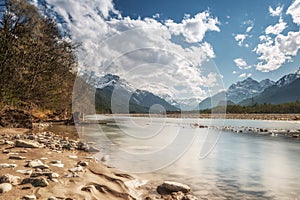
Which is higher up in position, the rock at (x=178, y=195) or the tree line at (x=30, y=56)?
the tree line at (x=30, y=56)

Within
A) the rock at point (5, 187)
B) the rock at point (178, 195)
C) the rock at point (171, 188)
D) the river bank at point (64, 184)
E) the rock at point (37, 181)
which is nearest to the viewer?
the rock at point (5, 187)

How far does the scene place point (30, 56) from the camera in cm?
1866

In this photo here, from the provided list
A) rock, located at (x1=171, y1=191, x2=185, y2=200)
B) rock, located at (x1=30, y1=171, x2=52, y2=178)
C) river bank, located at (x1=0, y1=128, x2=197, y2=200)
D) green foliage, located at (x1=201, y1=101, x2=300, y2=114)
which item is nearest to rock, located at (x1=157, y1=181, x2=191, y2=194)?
river bank, located at (x1=0, y1=128, x2=197, y2=200)

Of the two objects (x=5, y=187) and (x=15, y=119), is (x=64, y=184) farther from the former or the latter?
(x=15, y=119)

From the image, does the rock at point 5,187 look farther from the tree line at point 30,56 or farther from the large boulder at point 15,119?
the large boulder at point 15,119

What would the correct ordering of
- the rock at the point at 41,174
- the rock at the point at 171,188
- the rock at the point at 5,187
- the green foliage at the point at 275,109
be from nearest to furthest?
the rock at the point at 5,187
the rock at the point at 41,174
the rock at the point at 171,188
the green foliage at the point at 275,109

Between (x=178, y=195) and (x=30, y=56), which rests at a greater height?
(x=30, y=56)

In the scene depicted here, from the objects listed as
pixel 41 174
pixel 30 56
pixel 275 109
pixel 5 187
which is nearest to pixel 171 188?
pixel 41 174

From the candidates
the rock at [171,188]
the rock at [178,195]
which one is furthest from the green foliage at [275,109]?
the rock at [178,195]

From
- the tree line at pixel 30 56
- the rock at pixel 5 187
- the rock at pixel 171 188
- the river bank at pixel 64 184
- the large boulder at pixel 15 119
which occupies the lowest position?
the rock at pixel 171 188

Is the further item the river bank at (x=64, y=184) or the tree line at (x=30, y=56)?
the tree line at (x=30, y=56)

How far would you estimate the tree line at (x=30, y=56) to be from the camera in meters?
15.2

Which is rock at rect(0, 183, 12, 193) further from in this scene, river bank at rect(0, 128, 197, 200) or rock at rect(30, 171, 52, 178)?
rock at rect(30, 171, 52, 178)

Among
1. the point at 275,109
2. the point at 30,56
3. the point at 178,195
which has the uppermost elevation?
the point at 275,109
